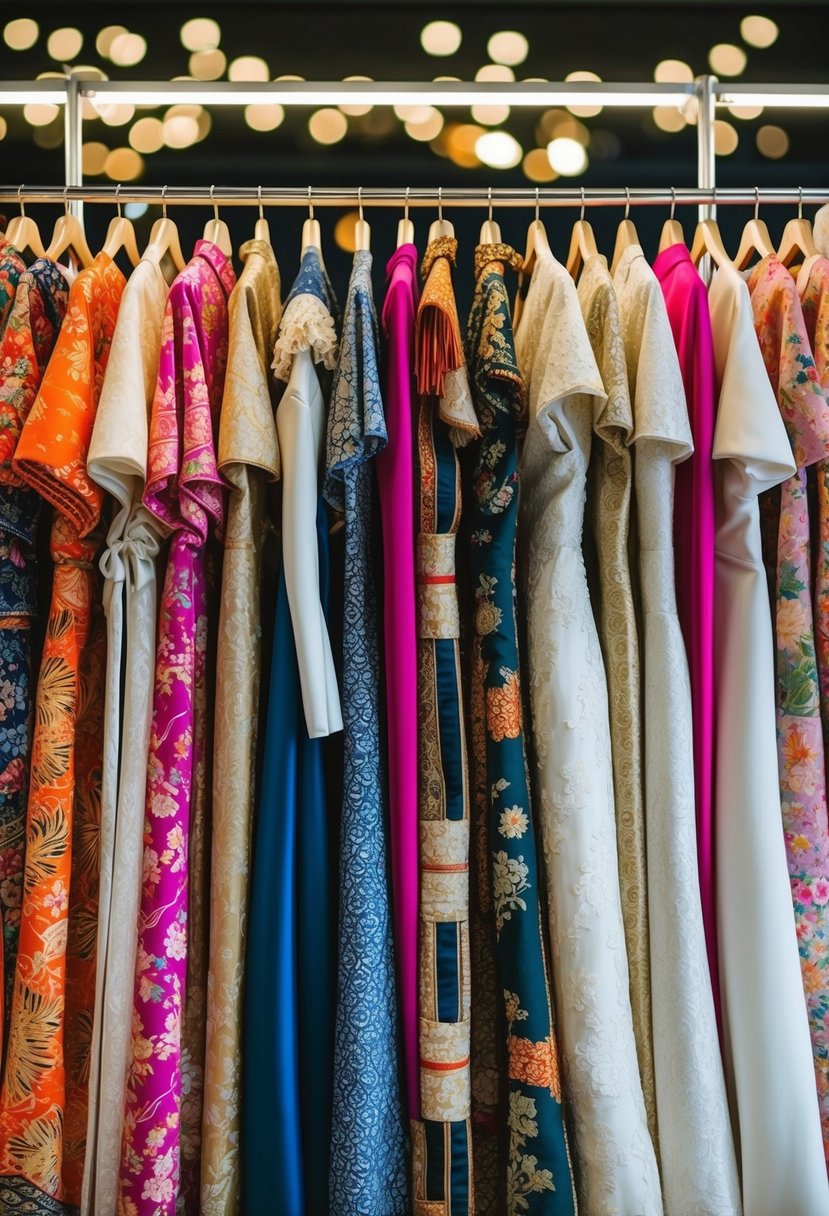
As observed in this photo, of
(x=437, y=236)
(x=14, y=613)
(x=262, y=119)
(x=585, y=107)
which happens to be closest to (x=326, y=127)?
(x=262, y=119)

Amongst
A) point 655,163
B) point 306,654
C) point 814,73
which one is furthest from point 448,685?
point 814,73

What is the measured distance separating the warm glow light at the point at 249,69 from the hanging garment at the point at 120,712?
87 centimetres

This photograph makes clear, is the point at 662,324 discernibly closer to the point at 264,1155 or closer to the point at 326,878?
the point at 326,878

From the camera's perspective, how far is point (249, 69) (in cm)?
155

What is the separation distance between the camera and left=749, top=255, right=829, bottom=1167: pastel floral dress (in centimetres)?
89

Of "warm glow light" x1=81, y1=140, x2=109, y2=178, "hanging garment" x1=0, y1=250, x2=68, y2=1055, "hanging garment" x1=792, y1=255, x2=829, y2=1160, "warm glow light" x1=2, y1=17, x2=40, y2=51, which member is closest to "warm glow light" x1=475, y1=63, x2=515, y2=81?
"warm glow light" x1=81, y1=140, x2=109, y2=178

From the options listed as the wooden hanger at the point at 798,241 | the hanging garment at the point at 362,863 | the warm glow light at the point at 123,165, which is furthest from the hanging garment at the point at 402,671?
the warm glow light at the point at 123,165

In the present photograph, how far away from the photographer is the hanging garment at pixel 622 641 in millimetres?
863

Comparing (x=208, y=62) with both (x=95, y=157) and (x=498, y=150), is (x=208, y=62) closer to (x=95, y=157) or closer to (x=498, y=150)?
(x=95, y=157)

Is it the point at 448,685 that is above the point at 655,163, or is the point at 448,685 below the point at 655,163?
below

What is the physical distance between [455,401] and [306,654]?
294 mm

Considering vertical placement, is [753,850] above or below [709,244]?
below

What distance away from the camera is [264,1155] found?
2.67ft

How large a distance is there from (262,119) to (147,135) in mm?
214
